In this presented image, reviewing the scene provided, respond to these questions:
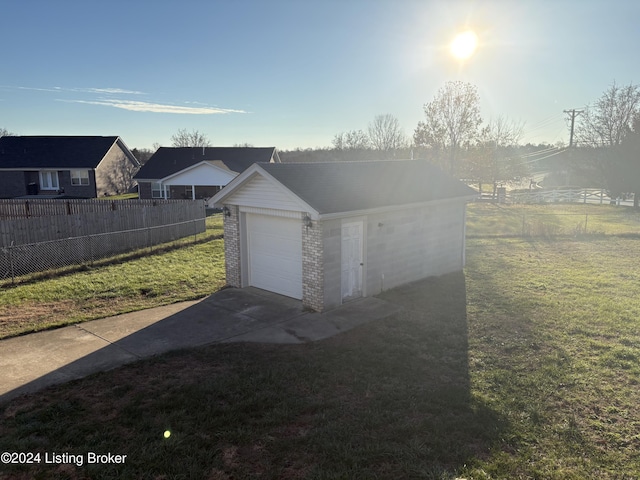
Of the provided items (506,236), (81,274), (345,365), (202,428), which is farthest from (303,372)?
(506,236)

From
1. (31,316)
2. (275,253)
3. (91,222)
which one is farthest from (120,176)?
(275,253)

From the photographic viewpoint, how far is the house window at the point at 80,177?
42.6 m

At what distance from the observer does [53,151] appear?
43.0 meters

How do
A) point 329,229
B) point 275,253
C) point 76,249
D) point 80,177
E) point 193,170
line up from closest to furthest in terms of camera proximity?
point 329,229, point 275,253, point 76,249, point 193,170, point 80,177

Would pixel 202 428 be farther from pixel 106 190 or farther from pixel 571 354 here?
pixel 106 190

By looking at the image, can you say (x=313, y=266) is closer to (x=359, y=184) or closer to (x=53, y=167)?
(x=359, y=184)

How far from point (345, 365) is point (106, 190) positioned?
1702 inches

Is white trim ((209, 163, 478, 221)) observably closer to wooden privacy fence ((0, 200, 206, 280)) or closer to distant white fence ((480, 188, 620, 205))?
wooden privacy fence ((0, 200, 206, 280))

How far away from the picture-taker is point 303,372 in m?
7.77

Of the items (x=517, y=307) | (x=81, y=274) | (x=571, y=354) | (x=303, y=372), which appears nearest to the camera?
(x=303, y=372)

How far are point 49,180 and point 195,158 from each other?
13881 millimetres

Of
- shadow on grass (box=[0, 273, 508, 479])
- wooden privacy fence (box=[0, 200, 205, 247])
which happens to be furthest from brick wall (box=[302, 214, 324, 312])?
wooden privacy fence (box=[0, 200, 205, 247])

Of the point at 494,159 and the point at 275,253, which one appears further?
the point at 494,159

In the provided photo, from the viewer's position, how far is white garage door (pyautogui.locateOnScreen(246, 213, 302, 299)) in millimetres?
12031
